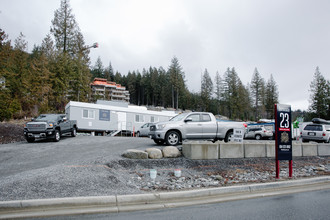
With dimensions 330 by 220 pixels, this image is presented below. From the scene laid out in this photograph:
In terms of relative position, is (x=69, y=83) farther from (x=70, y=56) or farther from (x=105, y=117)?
(x=105, y=117)

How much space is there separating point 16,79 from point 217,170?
118 feet

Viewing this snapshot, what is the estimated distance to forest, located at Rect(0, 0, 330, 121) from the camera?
27822 millimetres

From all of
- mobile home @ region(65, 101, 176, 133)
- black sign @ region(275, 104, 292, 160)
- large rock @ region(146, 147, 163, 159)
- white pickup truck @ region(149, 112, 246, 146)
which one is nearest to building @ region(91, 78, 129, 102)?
mobile home @ region(65, 101, 176, 133)

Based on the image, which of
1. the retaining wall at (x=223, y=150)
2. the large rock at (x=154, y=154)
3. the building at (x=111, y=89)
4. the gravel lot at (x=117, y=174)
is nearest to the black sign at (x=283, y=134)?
the gravel lot at (x=117, y=174)

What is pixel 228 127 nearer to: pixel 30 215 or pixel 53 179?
pixel 53 179

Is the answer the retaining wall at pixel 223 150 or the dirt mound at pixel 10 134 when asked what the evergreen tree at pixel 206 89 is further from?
the retaining wall at pixel 223 150

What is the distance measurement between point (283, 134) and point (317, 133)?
41.7 feet

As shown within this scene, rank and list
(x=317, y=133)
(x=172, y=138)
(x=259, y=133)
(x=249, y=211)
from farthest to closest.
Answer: (x=259, y=133), (x=317, y=133), (x=172, y=138), (x=249, y=211)

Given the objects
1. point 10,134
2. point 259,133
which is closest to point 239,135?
point 10,134

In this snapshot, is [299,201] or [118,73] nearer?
[299,201]

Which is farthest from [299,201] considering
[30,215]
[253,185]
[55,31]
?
[55,31]

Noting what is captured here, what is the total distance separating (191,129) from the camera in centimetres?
1088

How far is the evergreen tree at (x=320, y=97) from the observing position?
61.3m

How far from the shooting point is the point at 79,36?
43.0 metres
